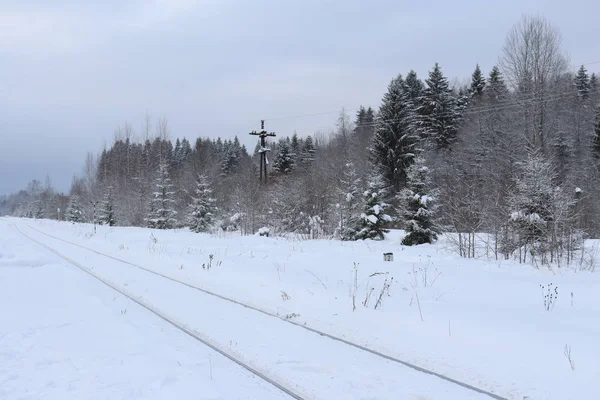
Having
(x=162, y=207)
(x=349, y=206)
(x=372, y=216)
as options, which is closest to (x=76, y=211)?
(x=162, y=207)

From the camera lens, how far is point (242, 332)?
6.27 m

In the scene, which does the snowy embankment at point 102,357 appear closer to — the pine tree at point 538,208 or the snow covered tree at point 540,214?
the snow covered tree at point 540,214

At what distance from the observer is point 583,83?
59562 mm

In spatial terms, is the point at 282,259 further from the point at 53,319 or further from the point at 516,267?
the point at 53,319

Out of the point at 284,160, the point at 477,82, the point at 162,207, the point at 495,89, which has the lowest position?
the point at 162,207

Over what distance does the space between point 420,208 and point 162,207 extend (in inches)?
1077

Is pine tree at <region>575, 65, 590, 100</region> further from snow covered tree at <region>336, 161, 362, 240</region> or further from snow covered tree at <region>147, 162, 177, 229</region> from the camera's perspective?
snow covered tree at <region>147, 162, 177, 229</region>

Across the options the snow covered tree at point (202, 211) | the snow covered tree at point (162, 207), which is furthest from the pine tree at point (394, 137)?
the snow covered tree at point (162, 207)

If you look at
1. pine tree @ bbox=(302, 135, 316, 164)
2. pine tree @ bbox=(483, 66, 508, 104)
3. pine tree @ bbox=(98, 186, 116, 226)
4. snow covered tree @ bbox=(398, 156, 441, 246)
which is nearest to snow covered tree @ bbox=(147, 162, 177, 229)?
pine tree @ bbox=(98, 186, 116, 226)

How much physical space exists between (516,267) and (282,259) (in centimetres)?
750

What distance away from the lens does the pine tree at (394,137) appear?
121 feet

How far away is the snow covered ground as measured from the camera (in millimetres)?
4426

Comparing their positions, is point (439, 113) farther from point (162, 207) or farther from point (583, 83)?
point (162, 207)

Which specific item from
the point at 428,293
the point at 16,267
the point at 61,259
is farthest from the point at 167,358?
the point at 61,259
